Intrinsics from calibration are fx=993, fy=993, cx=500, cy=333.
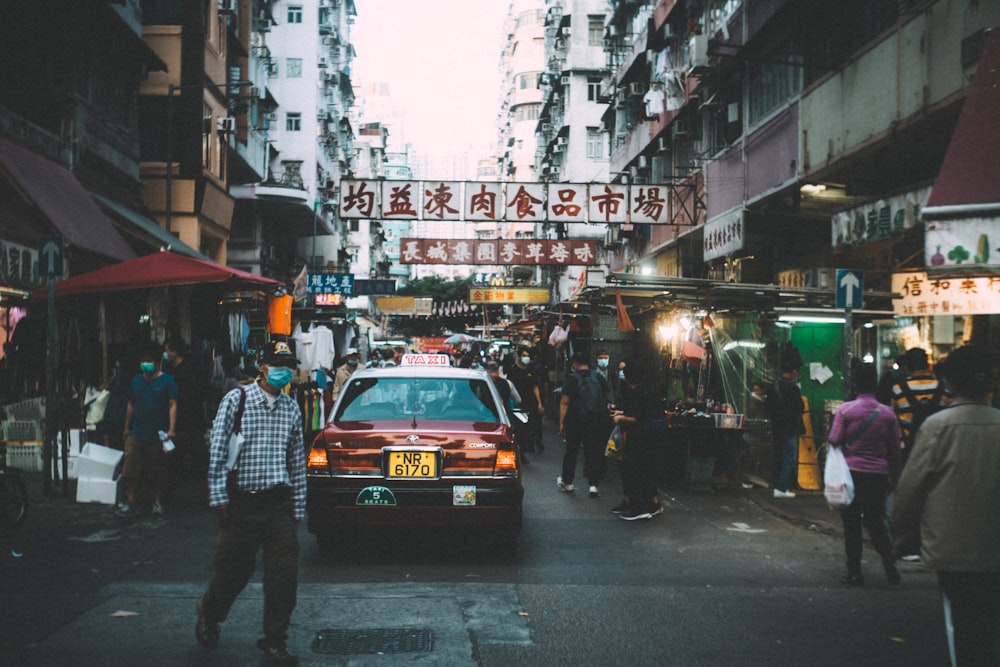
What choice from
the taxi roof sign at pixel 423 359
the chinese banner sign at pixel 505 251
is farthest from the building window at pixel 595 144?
the taxi roof sign at pixel 423 359

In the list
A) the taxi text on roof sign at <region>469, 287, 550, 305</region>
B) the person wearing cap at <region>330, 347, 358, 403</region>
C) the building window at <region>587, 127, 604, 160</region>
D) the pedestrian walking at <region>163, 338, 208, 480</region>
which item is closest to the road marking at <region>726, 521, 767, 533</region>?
the pedestrian walking at <region>163, 338, 208, 480</region>

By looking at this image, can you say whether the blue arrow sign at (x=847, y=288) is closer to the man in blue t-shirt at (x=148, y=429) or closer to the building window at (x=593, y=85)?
the man in blue t-shirt at (x=148, y=429)

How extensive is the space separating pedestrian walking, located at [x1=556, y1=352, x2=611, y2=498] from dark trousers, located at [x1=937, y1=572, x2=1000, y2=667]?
333 inches

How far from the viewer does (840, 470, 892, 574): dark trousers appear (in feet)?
26.0

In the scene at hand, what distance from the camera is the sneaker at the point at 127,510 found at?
433 inches

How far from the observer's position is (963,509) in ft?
14.8

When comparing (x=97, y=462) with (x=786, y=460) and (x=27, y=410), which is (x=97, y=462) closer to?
(x=27, y=410)

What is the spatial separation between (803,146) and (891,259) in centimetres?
225

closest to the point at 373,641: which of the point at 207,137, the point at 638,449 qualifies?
the point at 638,449

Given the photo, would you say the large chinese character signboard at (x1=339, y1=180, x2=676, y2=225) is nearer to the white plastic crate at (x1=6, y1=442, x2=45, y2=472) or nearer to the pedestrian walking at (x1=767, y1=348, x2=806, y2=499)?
the white plastic crate at (x1=6, y1=442, x2=45, y2=472)

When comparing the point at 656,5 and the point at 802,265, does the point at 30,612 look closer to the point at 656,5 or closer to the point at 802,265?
the point at 802,265

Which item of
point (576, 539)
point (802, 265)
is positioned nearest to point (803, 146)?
point (802, 265)

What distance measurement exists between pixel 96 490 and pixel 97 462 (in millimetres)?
344

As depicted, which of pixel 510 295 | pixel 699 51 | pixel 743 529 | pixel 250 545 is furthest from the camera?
pixel 510 295
